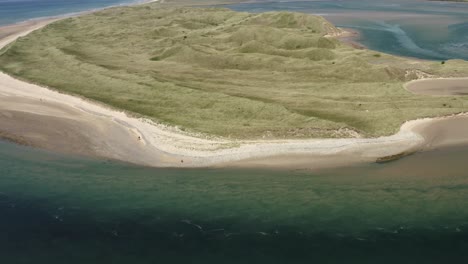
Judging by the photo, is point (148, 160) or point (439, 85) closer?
point (148, 160)

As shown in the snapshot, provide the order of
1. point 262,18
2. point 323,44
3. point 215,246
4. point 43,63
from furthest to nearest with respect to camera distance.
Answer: point 262,18 < point 323,44 < point 43,63 < point 215,246

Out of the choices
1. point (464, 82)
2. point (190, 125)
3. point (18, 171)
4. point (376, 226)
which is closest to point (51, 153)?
point (18, 171)

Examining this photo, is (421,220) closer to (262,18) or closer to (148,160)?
(148,160)

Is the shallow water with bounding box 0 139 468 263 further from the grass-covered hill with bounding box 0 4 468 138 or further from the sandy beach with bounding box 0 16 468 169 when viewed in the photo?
the grass-covered hill with bounding box 0 4 468 138

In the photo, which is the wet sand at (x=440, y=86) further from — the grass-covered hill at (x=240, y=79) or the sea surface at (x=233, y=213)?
the sea surface at (x=233, y=213)

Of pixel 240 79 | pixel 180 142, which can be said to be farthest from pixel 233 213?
pixel 240 79

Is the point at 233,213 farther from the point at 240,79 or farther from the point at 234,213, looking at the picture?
the point at 240,79

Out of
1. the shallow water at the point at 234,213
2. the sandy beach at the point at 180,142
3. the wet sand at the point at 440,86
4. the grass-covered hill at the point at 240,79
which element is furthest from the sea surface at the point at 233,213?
the wet sand at the point at 440,86
